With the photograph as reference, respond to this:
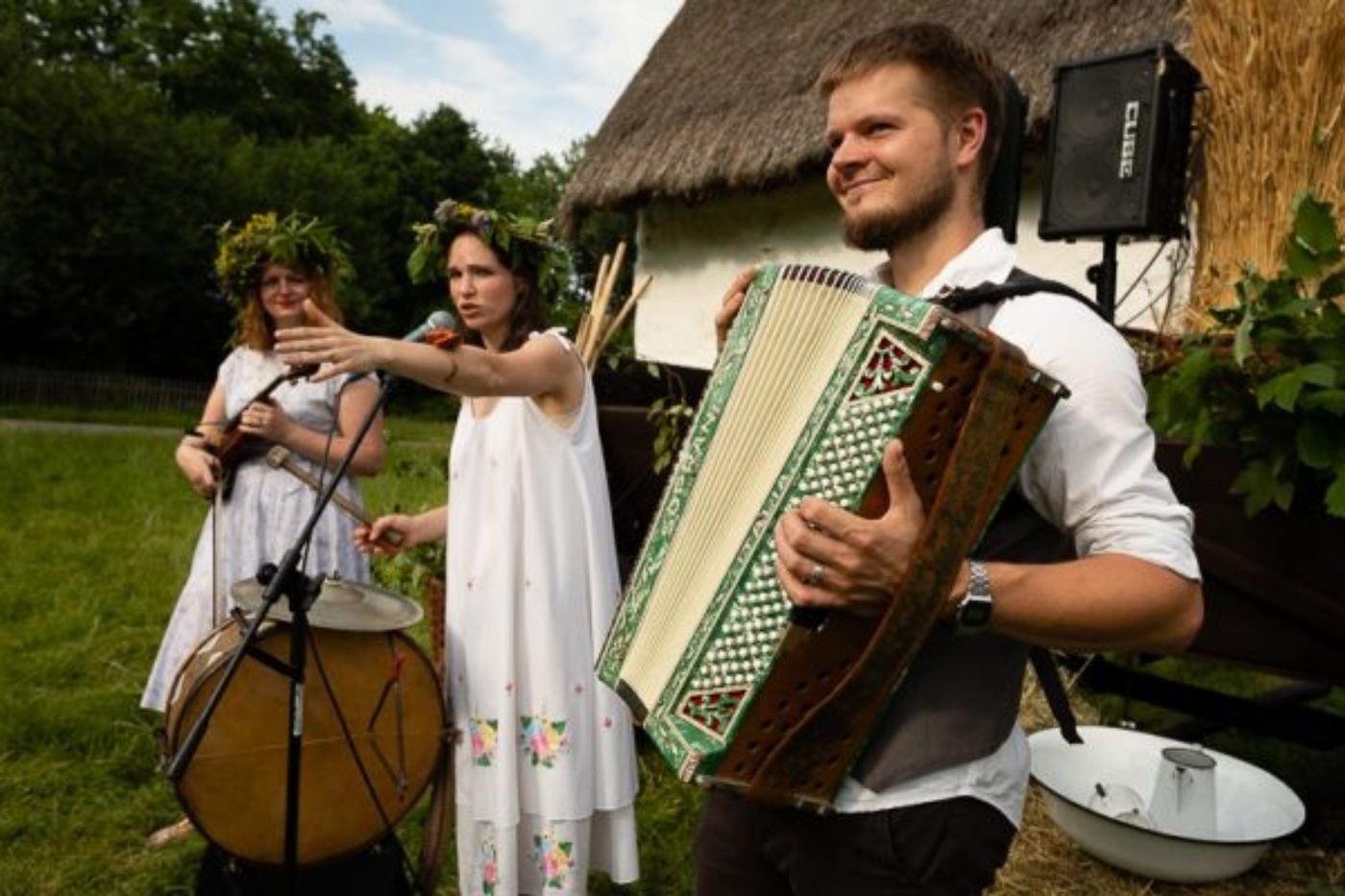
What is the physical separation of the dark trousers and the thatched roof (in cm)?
531

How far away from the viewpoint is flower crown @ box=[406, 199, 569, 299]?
97.5 inches

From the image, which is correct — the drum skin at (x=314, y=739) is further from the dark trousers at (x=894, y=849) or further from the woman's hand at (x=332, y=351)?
the dark trousers at (x=894, y=849)

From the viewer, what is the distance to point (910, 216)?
132 centimetres

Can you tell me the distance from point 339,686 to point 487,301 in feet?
3.42

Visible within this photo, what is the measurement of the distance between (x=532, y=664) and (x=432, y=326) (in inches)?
34.4

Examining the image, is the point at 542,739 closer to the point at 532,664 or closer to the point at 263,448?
the point at 532,664

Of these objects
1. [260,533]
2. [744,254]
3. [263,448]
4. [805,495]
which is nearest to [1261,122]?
[805,495]

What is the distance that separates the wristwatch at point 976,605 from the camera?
1.10 metres

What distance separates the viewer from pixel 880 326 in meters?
1.09

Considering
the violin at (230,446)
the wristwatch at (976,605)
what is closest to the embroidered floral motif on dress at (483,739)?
the violin at (230,446)

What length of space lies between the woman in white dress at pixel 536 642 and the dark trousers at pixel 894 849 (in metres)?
1.01

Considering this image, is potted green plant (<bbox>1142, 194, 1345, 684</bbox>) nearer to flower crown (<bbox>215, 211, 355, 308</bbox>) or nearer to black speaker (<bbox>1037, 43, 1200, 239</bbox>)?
black speaker (<bbox>1037, 43, 1200, 239</bbox>)

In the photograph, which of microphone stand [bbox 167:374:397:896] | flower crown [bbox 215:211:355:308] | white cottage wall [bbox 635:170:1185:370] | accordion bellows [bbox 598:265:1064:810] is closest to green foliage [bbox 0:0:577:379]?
white cottage wall [bbox 635:170:1185:370]

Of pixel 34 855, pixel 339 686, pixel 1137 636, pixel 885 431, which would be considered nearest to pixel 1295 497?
pixel 1137 636
